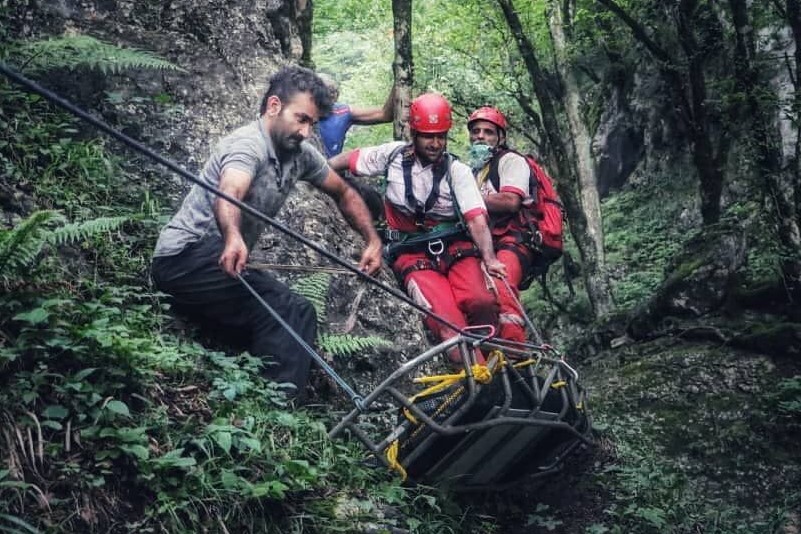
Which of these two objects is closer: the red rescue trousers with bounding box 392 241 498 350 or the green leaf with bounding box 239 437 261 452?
the green leaf with bounding box 239 437 261 452

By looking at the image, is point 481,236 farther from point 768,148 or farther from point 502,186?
point 768,148

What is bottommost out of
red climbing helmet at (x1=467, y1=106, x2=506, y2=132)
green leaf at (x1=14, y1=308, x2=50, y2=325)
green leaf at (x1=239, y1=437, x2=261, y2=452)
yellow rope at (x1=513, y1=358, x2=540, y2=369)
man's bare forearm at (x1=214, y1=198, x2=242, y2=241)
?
yellow rope at (x1=513, y1=358, x2=540, y2=369)

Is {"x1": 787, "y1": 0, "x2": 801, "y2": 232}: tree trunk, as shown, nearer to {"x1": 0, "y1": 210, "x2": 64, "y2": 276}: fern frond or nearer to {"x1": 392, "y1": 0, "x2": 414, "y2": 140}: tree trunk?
{"x1": 392, "y1": 0, "x2": 414, "y2": 140}: tree trunk

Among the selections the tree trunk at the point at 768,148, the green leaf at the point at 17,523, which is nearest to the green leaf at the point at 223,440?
the green leaf at the point at 17,523

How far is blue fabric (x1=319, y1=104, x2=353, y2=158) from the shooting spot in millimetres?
8219

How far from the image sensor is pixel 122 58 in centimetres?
636

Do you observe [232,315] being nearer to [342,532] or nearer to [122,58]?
[342,532]

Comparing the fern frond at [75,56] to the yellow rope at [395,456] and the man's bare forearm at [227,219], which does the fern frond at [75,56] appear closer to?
the man's bare forearm at [227,219]

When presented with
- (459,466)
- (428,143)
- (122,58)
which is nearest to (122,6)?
(122,58)

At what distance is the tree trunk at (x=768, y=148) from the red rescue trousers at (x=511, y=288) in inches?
106

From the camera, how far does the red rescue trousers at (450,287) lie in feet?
22.1

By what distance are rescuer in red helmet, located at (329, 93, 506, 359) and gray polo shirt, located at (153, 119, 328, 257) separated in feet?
4.81

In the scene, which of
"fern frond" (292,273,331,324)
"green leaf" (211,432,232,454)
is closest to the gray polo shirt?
"fern frond" (292,273,331,324)

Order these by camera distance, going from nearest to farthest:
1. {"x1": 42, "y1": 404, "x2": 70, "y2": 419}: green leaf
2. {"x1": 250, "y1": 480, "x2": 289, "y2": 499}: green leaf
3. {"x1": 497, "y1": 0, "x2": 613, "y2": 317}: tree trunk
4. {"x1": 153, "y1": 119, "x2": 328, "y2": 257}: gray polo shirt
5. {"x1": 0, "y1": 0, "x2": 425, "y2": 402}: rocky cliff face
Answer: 1. {"x1": 42, "y1": 404, "x2": 70, "y2": 419}: green leaf
2. {"x1": 250, "y1": 480, "x2": 289, "y2": 499}: green leaf
3. {"x1": 153, "y1": 119, "x2": 328, "y2": 257}: gray polo shirt
4. {"x1": 0, "y1": 0, "x2": 425, "y2": 402}: rocky cliff face
5. {"x1": 497, "y1": 0, "x2": 613, "y2": 317}: tree trunk
